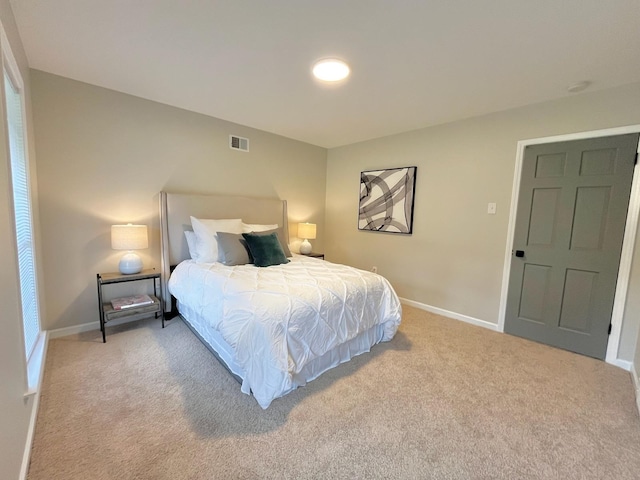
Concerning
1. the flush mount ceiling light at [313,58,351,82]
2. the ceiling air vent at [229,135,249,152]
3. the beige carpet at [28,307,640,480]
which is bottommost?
the beige carpet at [28,307,640,480]

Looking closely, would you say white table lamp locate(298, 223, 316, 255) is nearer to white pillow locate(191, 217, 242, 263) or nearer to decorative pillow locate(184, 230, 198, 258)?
white pillow locate(191, 217, 242, 263)

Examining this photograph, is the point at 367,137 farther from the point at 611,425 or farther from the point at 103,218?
the point at 611,425

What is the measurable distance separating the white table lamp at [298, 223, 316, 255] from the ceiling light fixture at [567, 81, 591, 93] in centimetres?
309

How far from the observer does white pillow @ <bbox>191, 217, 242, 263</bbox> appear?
2.89 metres

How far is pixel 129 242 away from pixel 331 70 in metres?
2.39

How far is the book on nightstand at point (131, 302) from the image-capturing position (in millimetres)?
2578

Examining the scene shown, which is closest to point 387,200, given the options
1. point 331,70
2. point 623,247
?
point 331,70

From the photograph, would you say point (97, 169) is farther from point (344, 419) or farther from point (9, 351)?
point (344, 419)

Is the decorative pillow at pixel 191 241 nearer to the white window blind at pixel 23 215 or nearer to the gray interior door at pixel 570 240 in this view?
the white window blind at pixel 23 215

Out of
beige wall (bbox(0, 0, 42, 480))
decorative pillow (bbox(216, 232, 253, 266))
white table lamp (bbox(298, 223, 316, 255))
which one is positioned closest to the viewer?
beige wall (bbox(0, 0, 42, 480))

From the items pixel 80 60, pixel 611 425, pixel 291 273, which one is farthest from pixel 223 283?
pixel 611 425

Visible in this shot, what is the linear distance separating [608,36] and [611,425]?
7.89ft

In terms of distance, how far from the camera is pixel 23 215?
191 cm

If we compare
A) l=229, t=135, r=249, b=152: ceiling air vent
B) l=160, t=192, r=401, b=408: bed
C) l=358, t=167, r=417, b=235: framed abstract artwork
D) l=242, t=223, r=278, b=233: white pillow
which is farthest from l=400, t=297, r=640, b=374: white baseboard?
l=229, t=135, r=249, b=152: ceiling air vent
